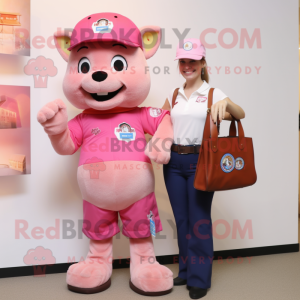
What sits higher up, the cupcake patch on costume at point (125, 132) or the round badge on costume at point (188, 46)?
the round badge on costume at point (188, 46)

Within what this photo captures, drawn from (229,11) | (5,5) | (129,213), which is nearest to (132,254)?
(129,213)

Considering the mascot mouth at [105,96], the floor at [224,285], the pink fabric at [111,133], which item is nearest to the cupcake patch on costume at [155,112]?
the pink fabric at [111,133]

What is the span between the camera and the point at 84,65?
177 centimetres

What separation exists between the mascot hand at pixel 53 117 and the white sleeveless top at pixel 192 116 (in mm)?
565

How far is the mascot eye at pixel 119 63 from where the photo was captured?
68.7 inches

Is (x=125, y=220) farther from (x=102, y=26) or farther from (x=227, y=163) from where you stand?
(x=102, y=26)

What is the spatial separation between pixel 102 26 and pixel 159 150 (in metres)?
0.68

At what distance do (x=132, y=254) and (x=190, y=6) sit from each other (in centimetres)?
162

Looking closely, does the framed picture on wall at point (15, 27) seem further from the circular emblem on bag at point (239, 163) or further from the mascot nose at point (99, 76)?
the circular emblem on bag at point (239, 163)

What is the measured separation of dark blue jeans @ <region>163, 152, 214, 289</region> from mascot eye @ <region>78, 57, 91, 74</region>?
0.62m

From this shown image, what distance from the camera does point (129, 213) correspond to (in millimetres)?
1815

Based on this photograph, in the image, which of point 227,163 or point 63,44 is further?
point 63,44

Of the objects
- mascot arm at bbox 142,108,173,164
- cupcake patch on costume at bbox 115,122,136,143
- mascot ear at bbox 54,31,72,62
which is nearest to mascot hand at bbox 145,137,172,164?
mascot arm at bbox 142,108,173,164

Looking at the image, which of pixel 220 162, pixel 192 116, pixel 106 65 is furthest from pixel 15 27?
pixel 220 162
